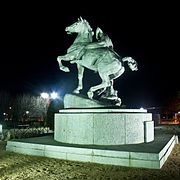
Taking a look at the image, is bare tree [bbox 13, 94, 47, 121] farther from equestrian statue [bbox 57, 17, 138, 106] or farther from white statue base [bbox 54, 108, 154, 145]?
white statue base [bbox 54, 108, 154, 145]

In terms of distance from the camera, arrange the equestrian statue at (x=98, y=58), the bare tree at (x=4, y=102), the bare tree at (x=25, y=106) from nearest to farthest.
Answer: the equestrian statue at (x=98, y=58)
the bare tree at (x=25, y=106)
the bare tree at (x=4, y=102)

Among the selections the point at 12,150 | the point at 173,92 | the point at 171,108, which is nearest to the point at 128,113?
the point at 12,150

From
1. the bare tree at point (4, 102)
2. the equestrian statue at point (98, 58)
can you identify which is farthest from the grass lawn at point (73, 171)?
the bare tree at point (4, 102)

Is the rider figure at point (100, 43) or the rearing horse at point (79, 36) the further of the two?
the rearing horse at point (79, 36)

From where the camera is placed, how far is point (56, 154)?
20.1ft

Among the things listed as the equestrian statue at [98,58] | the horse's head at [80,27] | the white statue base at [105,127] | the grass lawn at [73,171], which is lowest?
the grass lawn at [73,171]

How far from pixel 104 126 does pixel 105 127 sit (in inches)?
1.8

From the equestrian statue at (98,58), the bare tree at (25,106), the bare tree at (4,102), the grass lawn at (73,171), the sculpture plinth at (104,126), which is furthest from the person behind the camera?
the bare tree at (4,102)

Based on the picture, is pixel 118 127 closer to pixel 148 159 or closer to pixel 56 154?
pixel 148 159

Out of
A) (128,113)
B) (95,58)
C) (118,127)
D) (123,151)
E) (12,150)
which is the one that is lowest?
(12,150)

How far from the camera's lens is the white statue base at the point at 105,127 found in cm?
640

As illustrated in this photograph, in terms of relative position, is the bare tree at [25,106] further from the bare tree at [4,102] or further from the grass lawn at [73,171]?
the grass lawn at [73,171]

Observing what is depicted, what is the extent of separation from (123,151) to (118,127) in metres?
1.27

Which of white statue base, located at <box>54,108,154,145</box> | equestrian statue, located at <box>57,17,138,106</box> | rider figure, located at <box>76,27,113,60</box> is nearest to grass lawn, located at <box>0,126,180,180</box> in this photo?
white statue base, located at <box>54,108,154,145</box>
